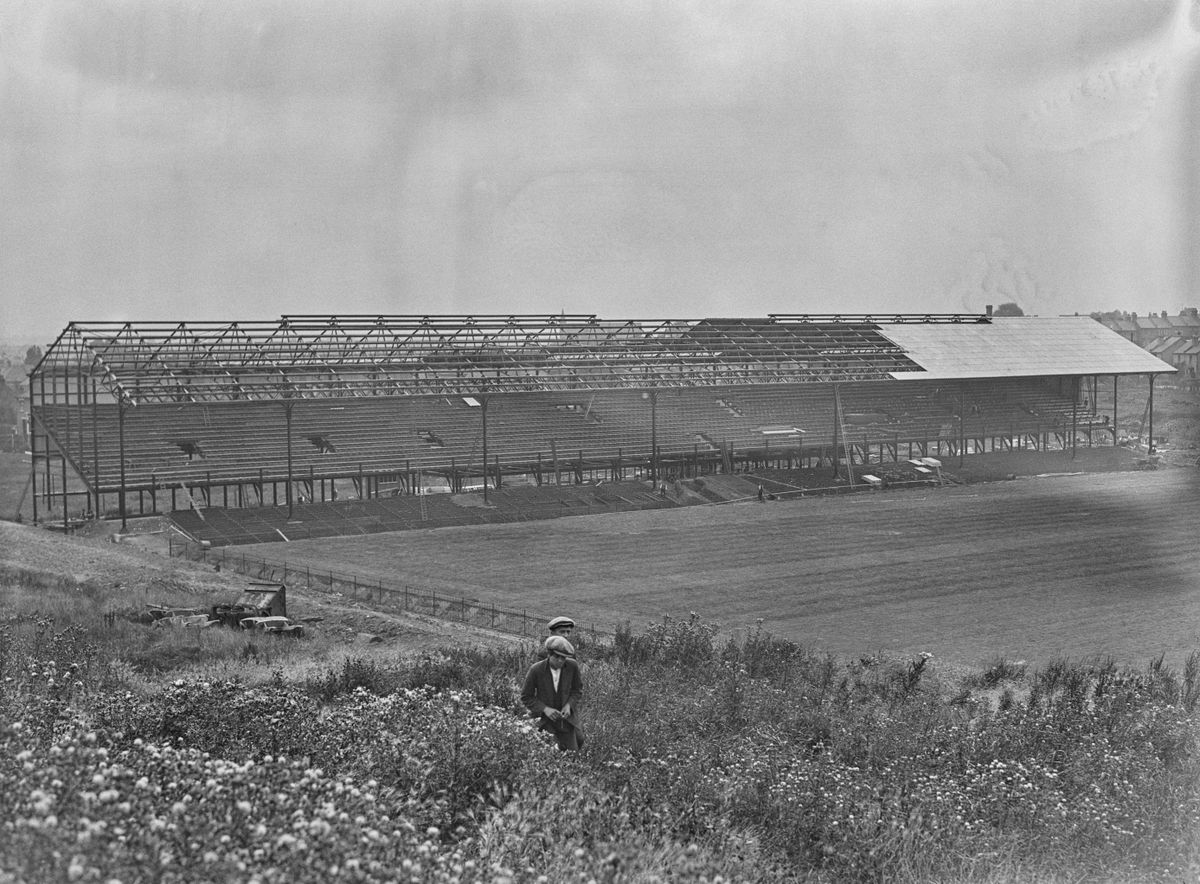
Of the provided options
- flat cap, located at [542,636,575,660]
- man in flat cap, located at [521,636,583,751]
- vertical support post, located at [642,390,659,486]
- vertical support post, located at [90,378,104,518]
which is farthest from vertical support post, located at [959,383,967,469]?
flat cap, located at [542,636,575,660]

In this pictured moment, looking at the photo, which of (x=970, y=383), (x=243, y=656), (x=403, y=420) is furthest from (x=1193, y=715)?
(x=970, y=383)

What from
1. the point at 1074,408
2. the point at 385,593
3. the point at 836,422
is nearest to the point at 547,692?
the point at 385,593

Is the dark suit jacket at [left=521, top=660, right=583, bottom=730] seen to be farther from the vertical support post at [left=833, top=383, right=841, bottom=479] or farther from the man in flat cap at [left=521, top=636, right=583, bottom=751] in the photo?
the vertical support post at [left=833, top=383, right=841, bottom=479]

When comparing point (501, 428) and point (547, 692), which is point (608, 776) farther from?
point (501, 428)

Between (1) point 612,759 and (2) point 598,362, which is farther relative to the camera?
(2) point 598,362

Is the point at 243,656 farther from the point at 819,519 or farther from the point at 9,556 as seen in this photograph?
the point at 819,519
